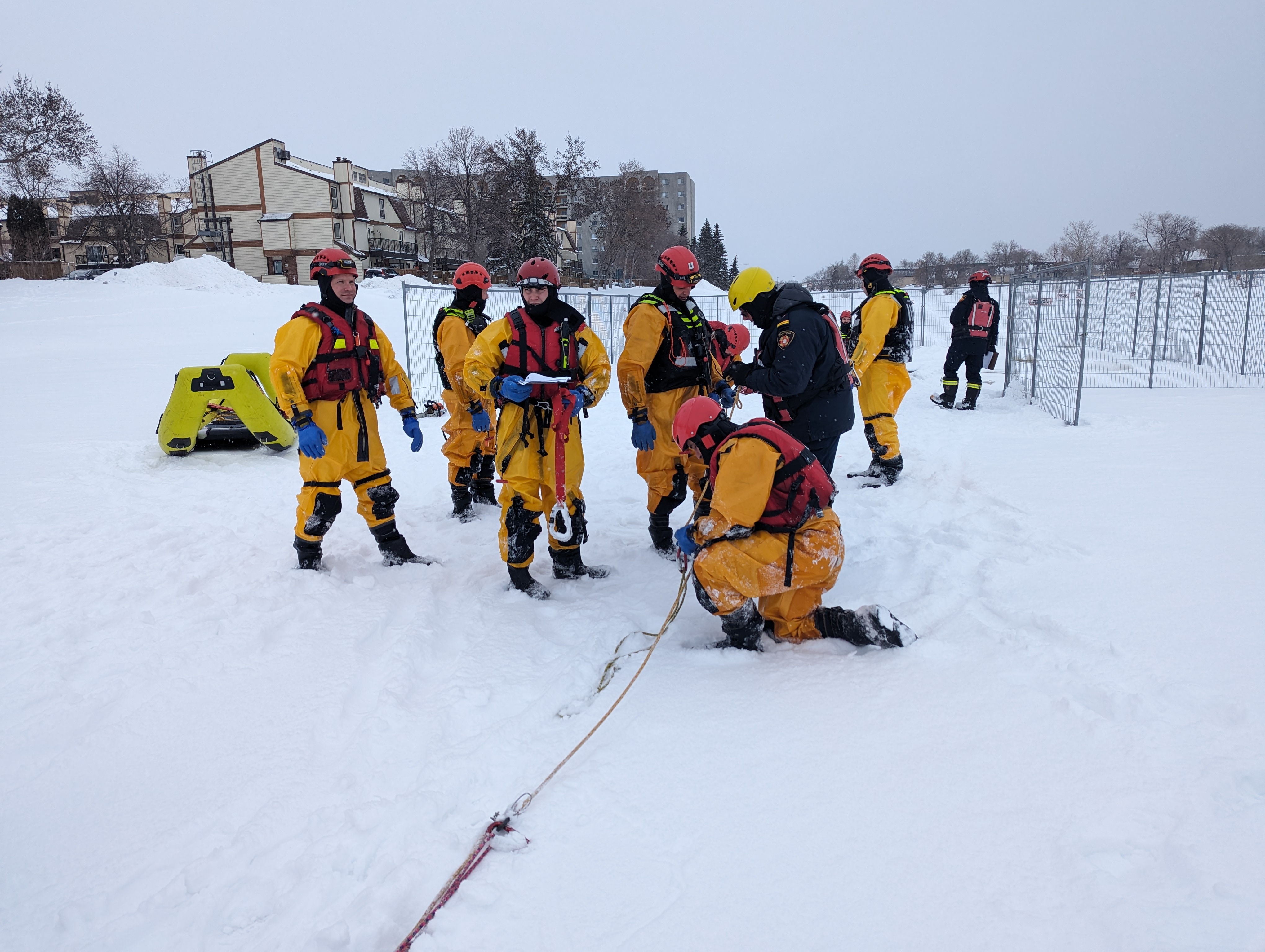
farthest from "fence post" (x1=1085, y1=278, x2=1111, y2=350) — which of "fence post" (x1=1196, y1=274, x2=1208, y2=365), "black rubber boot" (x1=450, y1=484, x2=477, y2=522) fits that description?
"black rubber boot" (x1=450, y1=484, x2=477, y2=522)

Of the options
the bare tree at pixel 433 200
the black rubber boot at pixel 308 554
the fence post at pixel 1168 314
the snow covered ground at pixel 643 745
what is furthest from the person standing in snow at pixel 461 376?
the bare tree at pixel 433 200

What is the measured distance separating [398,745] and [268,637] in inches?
56.0

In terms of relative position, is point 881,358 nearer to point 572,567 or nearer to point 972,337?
point 572,567

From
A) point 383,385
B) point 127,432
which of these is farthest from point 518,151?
point 383,385

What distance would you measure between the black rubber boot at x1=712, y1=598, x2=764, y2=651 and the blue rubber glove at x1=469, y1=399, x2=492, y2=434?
86.1 inches

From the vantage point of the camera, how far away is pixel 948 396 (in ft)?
34.9

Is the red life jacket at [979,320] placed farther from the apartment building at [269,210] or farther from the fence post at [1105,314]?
the apartment building at [269,210]

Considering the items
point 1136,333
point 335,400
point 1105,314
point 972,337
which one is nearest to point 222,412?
point 335,400

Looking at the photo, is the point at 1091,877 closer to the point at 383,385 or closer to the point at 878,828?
the point at 878,828

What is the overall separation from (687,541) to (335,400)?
2532 mm

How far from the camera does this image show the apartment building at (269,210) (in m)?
42.8

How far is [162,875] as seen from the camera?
7.80ft

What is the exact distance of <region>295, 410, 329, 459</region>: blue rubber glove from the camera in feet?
14.5

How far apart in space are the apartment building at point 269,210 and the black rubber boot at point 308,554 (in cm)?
4280
